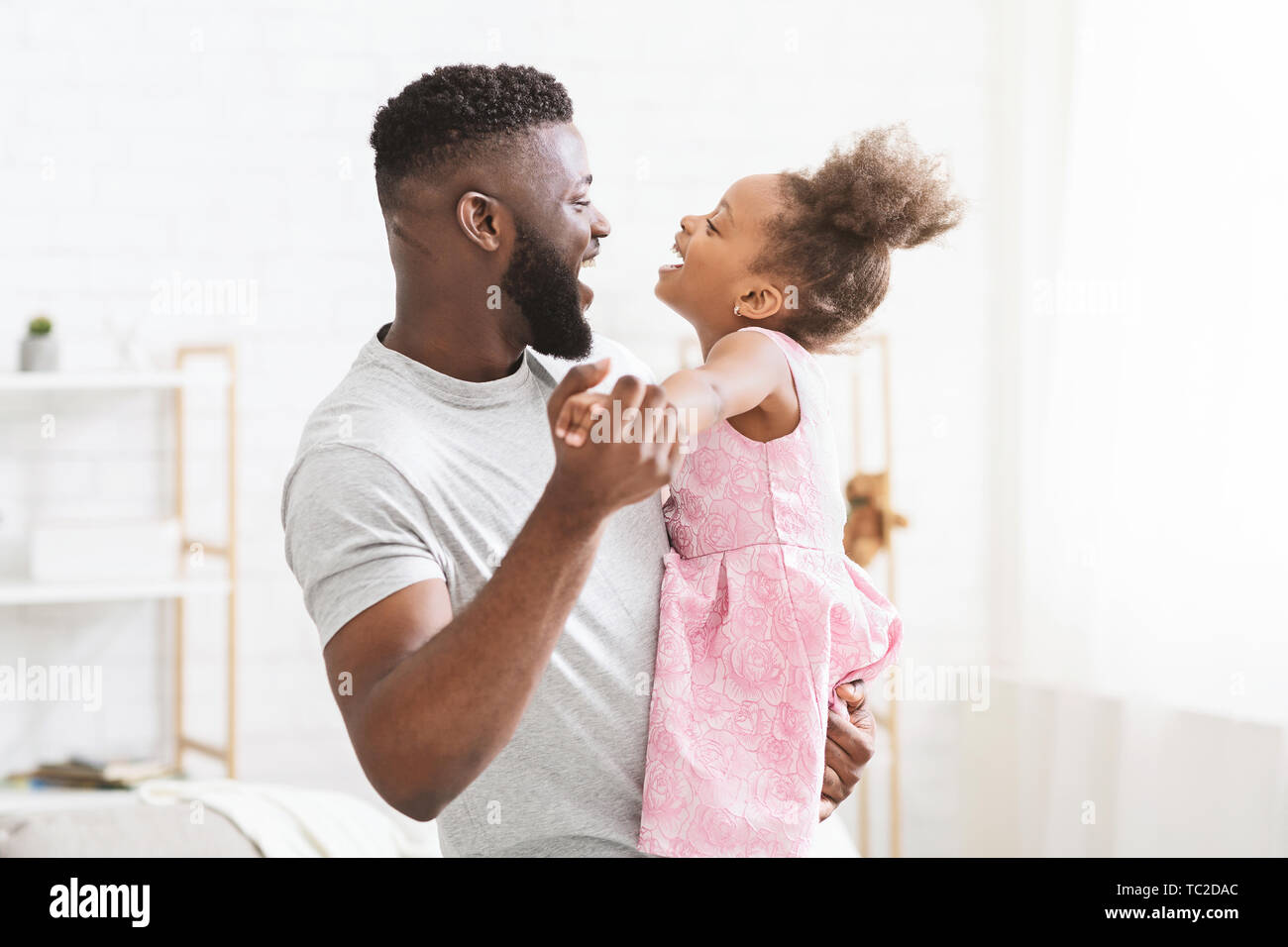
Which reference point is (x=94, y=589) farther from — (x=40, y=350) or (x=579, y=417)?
(x=579, y=417)

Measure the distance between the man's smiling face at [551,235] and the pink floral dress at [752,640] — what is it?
19cm

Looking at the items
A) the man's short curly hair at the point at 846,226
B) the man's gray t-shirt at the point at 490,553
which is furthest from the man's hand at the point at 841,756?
the man's short curly hair at the point at 846,226

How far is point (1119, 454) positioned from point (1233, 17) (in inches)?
33.6

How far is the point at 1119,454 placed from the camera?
7.86ft

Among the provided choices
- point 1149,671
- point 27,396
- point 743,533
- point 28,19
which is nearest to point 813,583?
point 743,533

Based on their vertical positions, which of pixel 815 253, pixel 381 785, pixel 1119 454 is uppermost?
pixel 815 253

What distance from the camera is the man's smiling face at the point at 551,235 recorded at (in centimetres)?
106

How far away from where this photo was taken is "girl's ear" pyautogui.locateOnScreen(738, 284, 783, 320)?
4.18 ft

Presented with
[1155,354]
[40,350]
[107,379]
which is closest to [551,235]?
[1155,354]

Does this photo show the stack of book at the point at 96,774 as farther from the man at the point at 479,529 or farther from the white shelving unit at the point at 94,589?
the man at the point at 479,529
